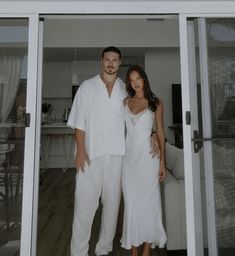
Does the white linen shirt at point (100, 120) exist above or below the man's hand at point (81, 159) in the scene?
above

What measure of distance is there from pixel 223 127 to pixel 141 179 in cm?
74

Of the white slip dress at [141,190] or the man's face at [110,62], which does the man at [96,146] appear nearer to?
the man's face at [110,62]

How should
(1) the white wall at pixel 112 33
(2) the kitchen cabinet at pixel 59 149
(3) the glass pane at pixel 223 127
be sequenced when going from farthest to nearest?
(2) the kitchen cabinet at pixel 59 149, (1) the white wall at pixel 112 33, (3) the glass pane at pixel 223 127

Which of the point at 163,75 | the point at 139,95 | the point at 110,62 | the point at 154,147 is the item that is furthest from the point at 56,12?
the point at 163,75

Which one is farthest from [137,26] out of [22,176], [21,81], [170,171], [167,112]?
[22,176]

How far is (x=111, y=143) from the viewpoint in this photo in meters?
2.31

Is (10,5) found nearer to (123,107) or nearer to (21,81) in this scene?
(21,81)

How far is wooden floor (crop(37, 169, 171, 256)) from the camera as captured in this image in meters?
2.62

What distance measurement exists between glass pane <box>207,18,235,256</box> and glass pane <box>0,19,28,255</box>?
1331 mm

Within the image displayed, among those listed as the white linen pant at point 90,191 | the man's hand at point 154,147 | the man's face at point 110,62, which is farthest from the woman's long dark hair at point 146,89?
the white linen pant at point 90,191

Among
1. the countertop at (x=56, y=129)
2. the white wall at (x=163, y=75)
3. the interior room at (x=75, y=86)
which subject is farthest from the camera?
the countertop at (x=56, y=129)

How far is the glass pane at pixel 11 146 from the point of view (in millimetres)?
2018

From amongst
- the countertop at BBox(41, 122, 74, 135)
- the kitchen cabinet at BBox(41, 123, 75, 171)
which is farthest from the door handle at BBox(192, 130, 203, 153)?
the kitchen cabinet at BBox(41, 123, 75, 171)

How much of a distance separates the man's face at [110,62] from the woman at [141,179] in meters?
0.15
